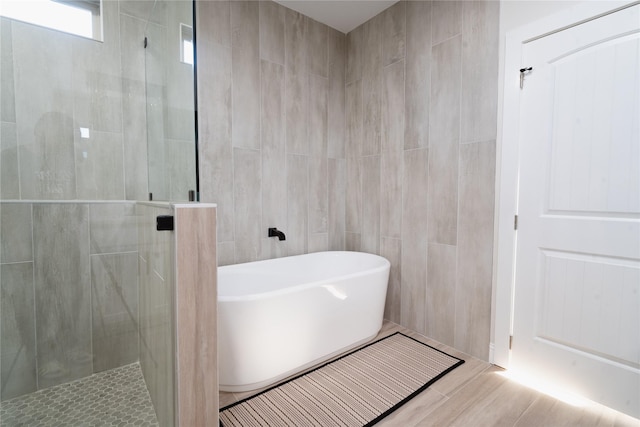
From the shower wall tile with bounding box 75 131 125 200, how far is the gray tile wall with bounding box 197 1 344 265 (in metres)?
0.53

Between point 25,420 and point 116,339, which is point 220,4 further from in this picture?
point 25,420

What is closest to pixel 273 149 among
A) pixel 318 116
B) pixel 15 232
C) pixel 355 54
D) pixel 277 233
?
pixel 318 116

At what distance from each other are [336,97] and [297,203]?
117cm

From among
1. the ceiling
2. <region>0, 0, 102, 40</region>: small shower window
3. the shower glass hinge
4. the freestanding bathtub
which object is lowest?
the freestanding bathtub

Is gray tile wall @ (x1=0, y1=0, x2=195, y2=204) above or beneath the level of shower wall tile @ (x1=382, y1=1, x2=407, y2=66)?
beneath

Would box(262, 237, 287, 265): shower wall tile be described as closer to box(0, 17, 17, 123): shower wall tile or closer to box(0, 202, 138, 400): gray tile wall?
box(0, 202, 138, 400): gray tile wall

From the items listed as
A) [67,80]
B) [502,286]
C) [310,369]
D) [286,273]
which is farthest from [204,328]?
[502,286]

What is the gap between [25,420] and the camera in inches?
55.7

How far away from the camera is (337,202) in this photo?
9.91ft

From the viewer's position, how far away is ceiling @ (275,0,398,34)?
251 centimetres

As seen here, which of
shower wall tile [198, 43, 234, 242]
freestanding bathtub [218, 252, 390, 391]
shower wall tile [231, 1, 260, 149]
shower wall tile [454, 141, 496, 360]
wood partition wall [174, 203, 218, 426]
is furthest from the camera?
shower wall tile [231, 1, 260, 149]

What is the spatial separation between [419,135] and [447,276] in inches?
44.6

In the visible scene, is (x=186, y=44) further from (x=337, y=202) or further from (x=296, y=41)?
(x=337, y=202)

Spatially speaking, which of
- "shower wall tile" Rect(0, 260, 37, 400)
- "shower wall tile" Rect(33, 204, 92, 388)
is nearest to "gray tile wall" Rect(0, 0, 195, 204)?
"shower wall tile" Rect(33, 204, 92, 388)
